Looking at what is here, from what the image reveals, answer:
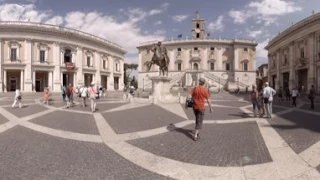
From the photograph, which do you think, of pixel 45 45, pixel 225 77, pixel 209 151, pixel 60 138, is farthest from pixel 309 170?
pixel 225 77

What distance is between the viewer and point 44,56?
42.4 metres

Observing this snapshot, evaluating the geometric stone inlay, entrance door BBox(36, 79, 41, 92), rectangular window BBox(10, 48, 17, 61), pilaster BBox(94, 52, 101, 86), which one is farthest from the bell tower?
the geometric stone inlay

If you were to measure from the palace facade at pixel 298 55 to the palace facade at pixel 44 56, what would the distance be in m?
40.4

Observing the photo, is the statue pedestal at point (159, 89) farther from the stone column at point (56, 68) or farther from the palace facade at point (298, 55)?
the stone column at point (56, 68)

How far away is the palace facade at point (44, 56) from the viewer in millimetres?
39531

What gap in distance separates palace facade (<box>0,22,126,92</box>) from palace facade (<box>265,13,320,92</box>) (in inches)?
1591

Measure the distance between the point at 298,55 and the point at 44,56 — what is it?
47.3 metres

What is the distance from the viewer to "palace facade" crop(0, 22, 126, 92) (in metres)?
39.5

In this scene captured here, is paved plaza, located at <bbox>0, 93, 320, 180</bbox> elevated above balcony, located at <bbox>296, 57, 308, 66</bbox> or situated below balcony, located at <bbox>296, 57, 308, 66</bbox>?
below

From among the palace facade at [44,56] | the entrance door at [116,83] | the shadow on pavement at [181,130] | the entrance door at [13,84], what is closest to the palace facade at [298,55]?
the shadow on pavement at [181,130]

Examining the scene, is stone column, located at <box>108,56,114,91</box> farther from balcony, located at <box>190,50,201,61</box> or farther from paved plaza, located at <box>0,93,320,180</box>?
paved plaza, located at <box>0,93,320,180</box>

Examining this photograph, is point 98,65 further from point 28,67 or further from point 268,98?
point 268,98

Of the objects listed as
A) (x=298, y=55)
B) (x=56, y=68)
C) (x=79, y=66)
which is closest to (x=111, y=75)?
(x=79, y=66)

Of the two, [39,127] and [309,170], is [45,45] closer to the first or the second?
[39,127]
